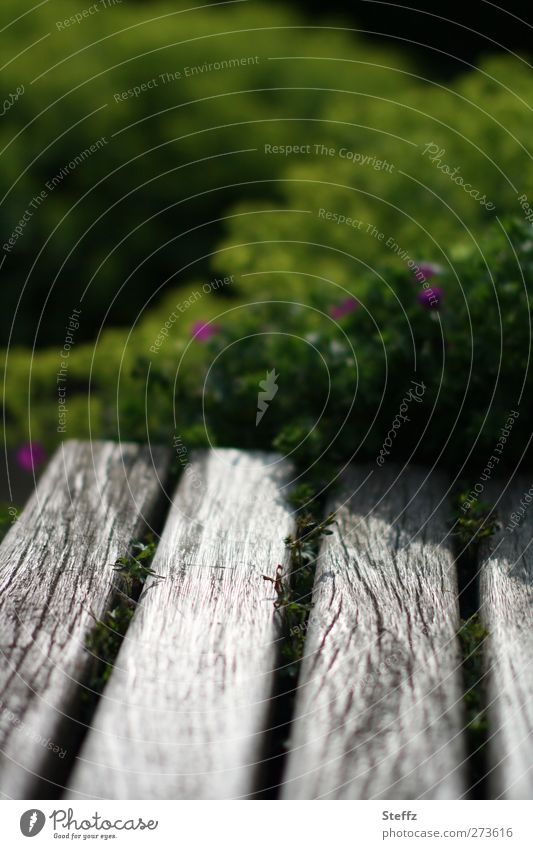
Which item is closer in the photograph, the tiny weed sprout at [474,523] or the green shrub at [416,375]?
the tiny weed sprout at [474,523]

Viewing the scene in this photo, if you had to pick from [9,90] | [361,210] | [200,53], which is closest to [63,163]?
[9,90]

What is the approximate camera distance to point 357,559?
182 centimetres

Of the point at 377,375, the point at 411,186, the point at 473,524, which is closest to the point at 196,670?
the point at 473,524

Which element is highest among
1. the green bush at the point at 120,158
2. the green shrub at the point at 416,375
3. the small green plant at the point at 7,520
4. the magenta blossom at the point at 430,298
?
the green bush at the point at 120,158

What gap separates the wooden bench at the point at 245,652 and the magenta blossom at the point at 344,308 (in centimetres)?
58

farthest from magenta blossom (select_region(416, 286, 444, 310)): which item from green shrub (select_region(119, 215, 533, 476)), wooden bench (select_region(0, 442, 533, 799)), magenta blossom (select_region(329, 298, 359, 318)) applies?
wooden bench (select_region(0, 442, 533, 799))

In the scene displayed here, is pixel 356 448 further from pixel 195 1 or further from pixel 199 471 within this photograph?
pixel 195 1

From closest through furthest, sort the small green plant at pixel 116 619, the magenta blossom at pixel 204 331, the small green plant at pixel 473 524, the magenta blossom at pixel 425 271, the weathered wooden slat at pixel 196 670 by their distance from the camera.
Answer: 1. the weathered wooden slat at pixel 196 670
2. the small green plant at pixel 116 619
3. the small green plant at pixel 473 524
4. the magenta blossom at pixel 425 271
5. the magenta blossom at pixel 204 331

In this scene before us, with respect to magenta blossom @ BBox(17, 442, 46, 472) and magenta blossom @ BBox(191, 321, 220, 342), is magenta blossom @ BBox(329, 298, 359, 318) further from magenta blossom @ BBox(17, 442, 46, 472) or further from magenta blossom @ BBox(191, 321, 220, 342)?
magenta blossom @ BBox(17, 442, 46, 472)

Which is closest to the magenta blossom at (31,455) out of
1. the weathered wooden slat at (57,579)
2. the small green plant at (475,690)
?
the weathered wooden slat at (57,579)

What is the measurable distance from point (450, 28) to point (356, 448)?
6228 mm

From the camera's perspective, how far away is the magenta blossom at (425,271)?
7.63ft

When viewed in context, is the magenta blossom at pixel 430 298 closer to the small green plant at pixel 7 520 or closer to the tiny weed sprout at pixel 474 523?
the tiny weed sprout at pixel 474 523
